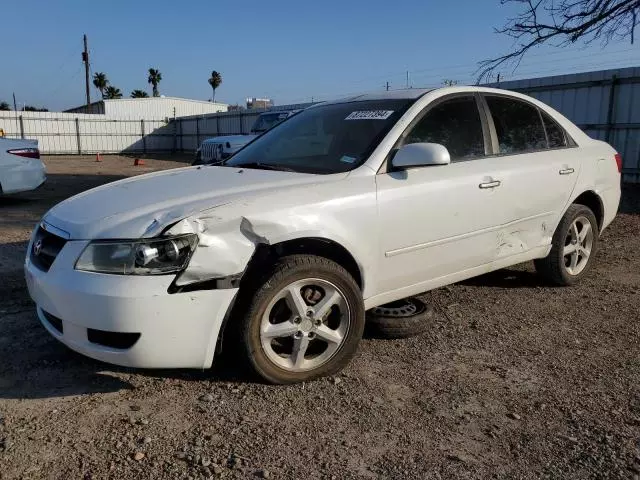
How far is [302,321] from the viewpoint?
3.07 meters

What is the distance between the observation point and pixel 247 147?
451cm

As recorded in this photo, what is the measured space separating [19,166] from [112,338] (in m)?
8.22

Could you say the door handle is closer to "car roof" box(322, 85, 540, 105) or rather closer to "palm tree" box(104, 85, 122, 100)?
"car roof" box(322, 85, 540, 105)

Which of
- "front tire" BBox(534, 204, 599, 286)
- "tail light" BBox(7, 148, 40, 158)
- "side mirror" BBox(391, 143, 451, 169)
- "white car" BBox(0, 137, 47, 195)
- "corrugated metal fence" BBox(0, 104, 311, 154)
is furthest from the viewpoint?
"corrugated metal fence" BBox(0, 104, 311, 154)

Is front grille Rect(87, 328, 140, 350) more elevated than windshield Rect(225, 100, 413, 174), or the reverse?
windshield Rect(225, 100, 413, 174)

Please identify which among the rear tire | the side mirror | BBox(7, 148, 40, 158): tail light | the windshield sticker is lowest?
the rear tire

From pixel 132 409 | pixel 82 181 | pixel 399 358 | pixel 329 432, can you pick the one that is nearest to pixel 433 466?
pixel 329 432

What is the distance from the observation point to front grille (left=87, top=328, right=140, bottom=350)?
2732mm

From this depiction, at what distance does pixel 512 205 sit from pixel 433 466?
2303 millimetres

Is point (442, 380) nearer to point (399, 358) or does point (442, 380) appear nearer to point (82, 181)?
point (399, 358)

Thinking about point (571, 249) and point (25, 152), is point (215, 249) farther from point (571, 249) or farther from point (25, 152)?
point (25, 152)

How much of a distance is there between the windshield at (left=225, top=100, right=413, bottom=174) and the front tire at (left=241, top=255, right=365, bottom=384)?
737mm

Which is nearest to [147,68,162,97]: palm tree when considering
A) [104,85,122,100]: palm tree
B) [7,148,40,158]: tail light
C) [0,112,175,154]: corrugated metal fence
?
[104,85,122,100]: palm tree

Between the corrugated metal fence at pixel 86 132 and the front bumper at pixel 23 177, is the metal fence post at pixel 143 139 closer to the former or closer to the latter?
the corrugated metal fence at pixel 86 132
